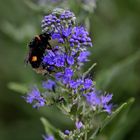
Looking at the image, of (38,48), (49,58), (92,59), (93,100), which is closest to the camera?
(49,58)

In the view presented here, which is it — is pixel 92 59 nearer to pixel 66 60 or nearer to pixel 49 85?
pixel 49 85

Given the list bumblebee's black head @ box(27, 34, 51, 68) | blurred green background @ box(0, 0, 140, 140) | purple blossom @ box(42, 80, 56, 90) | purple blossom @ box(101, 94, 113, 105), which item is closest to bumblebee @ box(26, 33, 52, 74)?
bumblebee's black head @ box(27, 34, 51, 68)

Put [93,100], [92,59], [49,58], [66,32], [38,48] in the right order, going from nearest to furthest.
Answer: [66,32] → [49,58] → [38,48] → [93,100] → [92,59]

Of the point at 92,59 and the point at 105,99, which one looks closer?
the point at 105,99

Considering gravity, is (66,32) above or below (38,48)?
below

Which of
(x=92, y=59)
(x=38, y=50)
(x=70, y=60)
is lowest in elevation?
(x=70, y=60)

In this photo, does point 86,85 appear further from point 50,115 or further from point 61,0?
point 50,115

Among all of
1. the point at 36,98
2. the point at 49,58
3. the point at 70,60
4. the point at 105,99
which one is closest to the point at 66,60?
the point at 70,60
